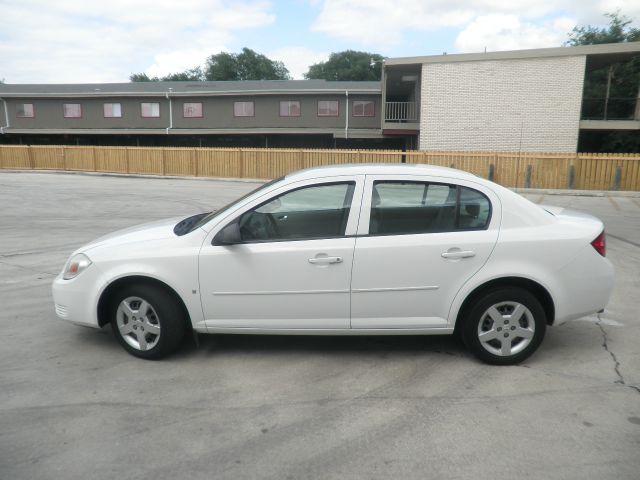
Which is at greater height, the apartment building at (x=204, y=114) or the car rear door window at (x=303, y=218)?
the apartment building at (x=204, y=114)

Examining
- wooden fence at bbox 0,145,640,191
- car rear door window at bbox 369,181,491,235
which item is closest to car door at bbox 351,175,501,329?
car rear door window at bbox 369,181,491,235

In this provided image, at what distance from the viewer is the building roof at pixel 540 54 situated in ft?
71.3

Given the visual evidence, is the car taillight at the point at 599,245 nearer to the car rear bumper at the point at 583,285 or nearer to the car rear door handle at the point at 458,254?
the car rear bumper at the point at 583,285

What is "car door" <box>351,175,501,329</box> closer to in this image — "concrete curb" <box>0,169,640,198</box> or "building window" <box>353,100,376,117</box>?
"concrete curb" <box>0,169,640,198</box>

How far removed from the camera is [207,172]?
26953 millimetres

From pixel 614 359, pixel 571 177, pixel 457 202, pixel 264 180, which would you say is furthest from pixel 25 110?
pixel 614 359

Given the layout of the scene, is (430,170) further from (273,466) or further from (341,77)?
(341,77)

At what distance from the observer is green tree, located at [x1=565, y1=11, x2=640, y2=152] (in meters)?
27.4

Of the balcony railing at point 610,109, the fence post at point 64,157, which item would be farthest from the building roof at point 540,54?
the fence post at point 64,157

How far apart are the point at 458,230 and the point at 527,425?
1.49m

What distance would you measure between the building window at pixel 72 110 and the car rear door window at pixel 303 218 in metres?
37.0

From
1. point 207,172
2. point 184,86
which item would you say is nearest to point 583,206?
point 207,172

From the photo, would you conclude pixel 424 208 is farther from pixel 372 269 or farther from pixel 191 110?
pixel 191 110

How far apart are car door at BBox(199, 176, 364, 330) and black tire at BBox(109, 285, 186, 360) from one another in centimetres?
27
